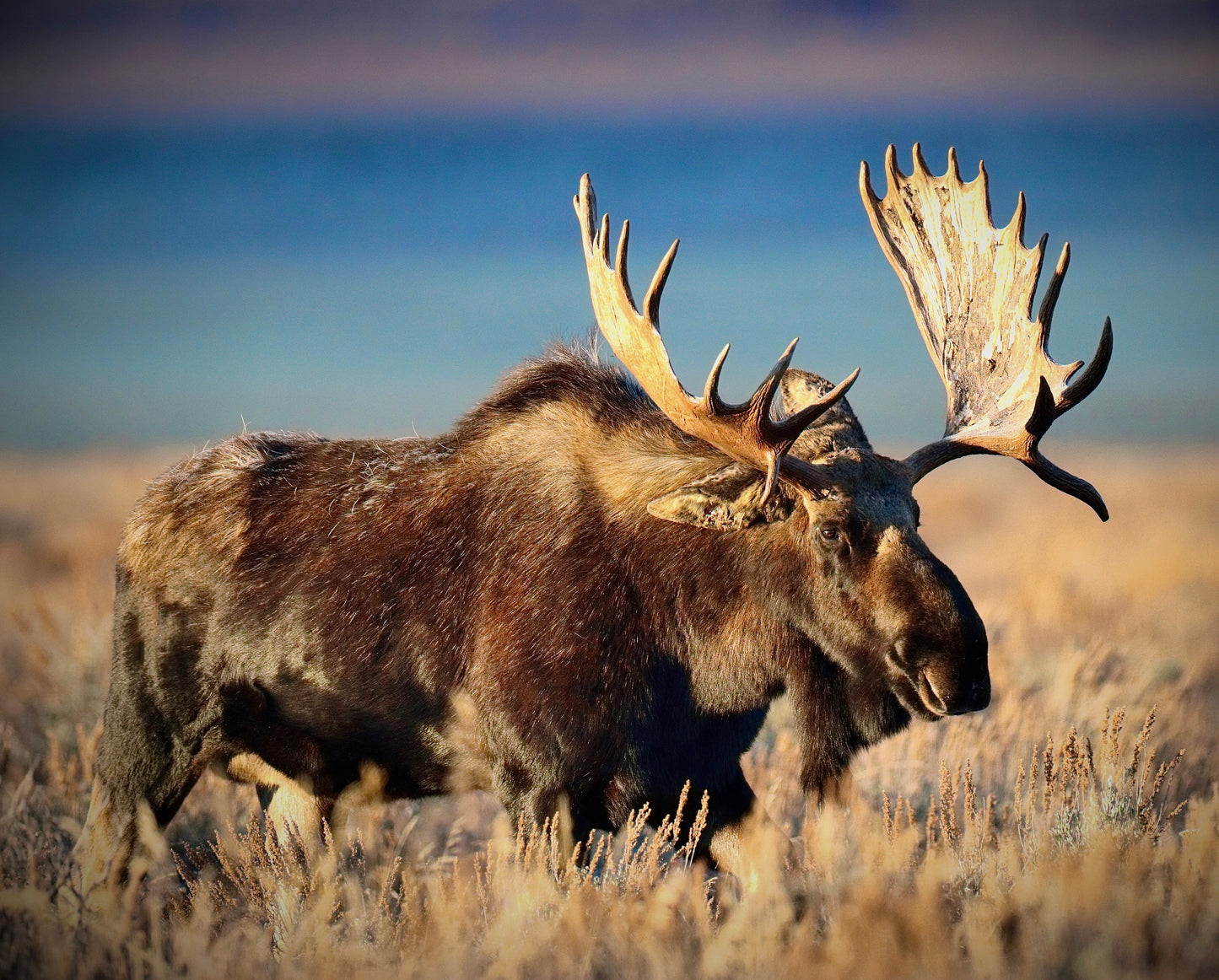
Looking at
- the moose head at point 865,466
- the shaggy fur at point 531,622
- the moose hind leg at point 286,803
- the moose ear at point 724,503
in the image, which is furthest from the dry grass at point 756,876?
the moose ear at point 724,503

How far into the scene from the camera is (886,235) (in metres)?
6.00

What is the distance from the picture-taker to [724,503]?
4918mm

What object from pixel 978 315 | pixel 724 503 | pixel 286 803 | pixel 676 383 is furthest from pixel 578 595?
pixel 978 315

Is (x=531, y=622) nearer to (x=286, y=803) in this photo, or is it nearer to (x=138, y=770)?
(x=286, y=803)

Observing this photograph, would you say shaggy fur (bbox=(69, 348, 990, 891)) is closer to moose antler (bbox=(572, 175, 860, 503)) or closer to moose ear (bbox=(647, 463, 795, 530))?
moose ear (bbox=(647, 463, 795, 530))

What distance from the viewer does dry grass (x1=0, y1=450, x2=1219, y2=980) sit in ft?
12.9

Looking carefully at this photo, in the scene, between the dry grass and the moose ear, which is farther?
the moose ear

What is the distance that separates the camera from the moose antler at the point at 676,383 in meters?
4.57

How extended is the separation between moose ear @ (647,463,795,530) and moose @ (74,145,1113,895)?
1 centimetres

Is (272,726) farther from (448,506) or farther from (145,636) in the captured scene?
(448,506)

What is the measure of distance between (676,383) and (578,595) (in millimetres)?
877

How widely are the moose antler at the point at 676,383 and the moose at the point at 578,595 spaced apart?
12 millimetres

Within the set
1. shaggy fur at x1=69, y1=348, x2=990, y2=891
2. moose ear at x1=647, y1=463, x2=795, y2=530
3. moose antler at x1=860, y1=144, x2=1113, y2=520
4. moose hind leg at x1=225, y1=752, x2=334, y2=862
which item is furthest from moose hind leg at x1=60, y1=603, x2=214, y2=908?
moose antler at x1=860, y1=144, x2=1113, y2=520

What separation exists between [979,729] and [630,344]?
12.5 feet
